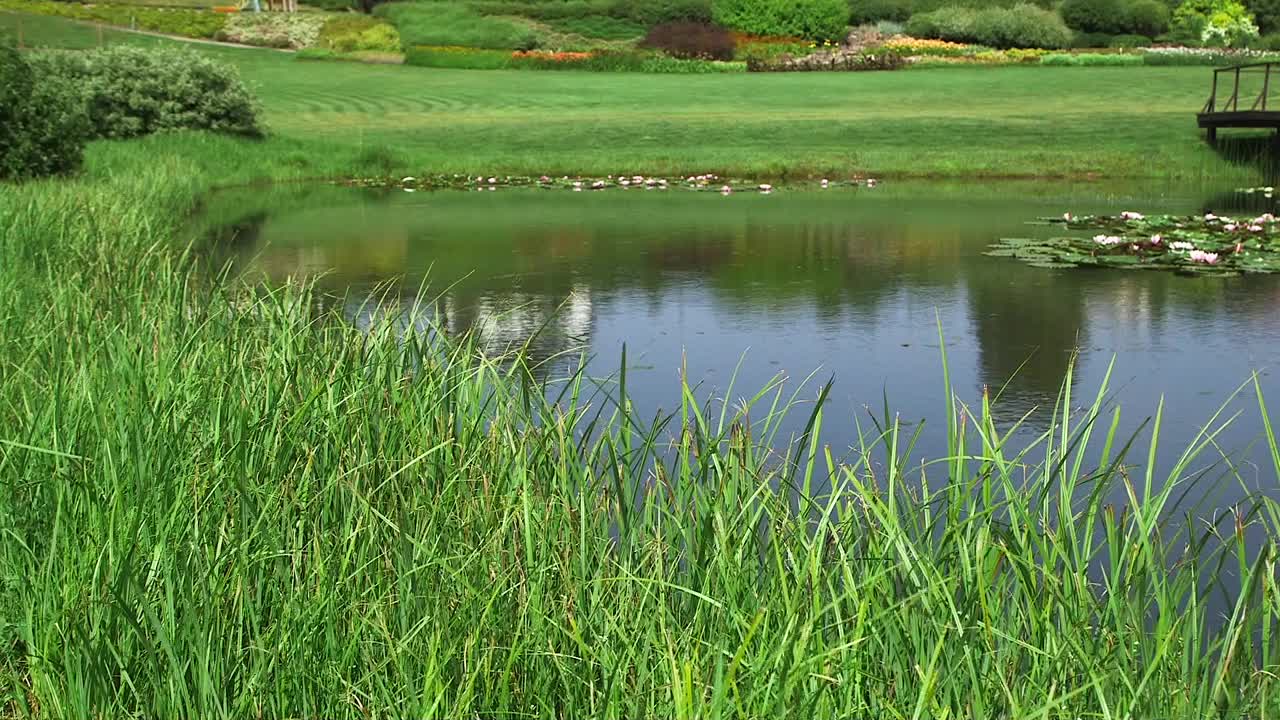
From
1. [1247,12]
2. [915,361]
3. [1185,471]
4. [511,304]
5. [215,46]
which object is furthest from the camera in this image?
[1247,12]

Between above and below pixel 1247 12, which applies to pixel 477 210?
below

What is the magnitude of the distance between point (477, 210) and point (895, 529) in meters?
11.5

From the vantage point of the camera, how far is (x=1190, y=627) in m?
2.26

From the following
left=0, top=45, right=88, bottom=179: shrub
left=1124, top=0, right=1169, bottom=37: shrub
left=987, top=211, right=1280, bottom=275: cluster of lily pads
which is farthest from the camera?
left=1124, top=0, right=1169, bottom=37: shrub

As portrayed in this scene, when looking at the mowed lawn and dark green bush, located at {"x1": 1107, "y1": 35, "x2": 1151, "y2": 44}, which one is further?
dark green bush, located at {"x1": 1107, "y1": 35, "x2": 1151, "y2": 44}

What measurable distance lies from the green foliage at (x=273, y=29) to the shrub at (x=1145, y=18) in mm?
20142

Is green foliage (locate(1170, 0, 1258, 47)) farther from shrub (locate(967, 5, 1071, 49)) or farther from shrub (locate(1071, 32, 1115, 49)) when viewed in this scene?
shrub (locate(967, 5, 1071, 49))

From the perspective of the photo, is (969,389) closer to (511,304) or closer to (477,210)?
(511,304)

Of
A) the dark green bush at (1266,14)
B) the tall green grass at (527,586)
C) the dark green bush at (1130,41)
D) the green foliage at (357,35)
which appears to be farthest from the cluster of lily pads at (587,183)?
the dark green bush at (1266,14)

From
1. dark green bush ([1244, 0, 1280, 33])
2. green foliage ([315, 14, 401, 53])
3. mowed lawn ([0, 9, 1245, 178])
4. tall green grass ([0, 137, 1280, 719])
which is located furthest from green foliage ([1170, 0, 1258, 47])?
tall green grass ([0, 137, 1280, 719])

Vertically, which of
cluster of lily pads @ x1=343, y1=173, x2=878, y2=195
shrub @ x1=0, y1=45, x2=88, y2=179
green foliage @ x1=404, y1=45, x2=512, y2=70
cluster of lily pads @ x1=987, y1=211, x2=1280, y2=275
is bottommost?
cluster of lily pads @ x1=343, y1=173, x2=878, y2=195

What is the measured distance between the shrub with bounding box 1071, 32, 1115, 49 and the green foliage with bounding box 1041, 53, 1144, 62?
4.47 meters

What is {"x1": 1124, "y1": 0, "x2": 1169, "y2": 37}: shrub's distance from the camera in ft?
115

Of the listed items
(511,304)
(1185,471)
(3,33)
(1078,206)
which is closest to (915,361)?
(1185,471)
